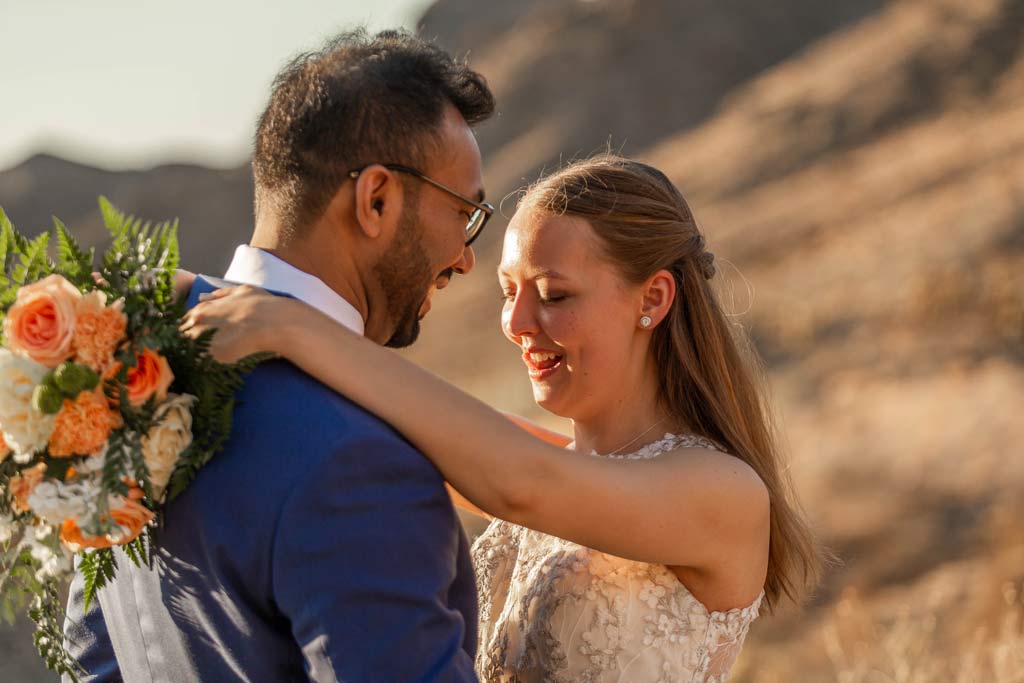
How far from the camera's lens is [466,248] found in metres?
3.19

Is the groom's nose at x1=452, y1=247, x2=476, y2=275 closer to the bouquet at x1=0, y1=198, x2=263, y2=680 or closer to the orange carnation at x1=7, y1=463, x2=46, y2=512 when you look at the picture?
the bouquet at x1=0, y1=198, x2=263, y2=680

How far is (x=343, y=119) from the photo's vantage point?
2.86 meters

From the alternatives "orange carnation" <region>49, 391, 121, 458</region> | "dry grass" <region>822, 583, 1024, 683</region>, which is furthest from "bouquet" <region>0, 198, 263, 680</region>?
"dry grass" <region>822, 583, 1024, 683</region>

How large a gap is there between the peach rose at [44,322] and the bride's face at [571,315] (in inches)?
65.0

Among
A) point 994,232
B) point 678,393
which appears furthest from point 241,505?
point 994,232

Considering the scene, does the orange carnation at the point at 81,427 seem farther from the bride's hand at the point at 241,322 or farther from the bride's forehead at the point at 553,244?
the bride's forehead at the point at 553,244

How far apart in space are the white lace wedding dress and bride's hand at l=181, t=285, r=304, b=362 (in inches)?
51.6

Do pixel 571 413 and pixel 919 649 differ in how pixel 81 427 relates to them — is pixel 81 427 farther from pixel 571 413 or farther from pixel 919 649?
pixel 919 649

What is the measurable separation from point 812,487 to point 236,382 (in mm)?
16193

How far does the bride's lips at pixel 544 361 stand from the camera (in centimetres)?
387

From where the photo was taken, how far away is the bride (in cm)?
279

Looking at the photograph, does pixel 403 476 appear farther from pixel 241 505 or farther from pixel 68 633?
pixel 68 633

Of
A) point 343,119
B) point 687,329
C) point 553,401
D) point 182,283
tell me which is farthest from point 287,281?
point 687,329

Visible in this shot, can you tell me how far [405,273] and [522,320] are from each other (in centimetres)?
91
